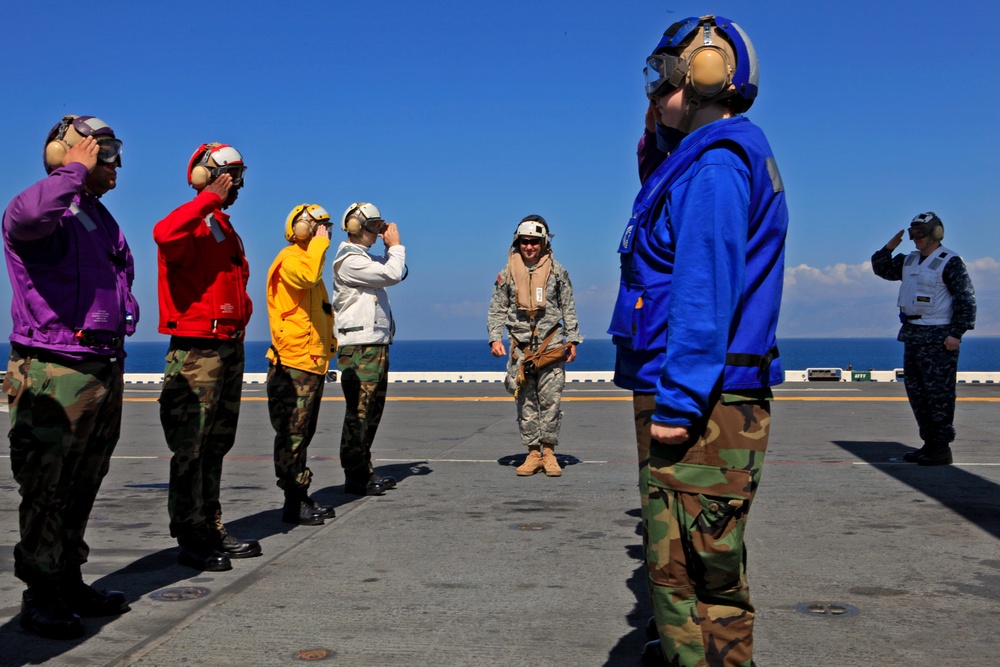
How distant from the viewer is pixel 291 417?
18.7ft

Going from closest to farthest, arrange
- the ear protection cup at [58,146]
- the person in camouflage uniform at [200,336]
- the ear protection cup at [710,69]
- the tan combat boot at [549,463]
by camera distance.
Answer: the ear protection cup at [710,69] < the ear protection cup at [58,146] < the person in camouflage uniform at [200,336] < the tan combat boot at [549,463]

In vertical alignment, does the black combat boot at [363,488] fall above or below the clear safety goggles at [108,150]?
below

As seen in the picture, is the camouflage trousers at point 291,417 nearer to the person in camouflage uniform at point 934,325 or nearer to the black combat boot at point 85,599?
the black combat boot at point 85,599

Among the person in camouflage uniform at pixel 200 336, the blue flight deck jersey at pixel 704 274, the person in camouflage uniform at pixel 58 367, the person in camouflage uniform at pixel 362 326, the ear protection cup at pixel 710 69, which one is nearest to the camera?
the blue flight deck jersey at pixel 704 274

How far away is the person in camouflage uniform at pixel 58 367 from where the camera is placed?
3.66 meters

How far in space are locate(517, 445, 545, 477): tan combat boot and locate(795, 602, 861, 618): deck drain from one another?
3828 mm

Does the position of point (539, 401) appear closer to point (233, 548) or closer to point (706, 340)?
point (233, 548)

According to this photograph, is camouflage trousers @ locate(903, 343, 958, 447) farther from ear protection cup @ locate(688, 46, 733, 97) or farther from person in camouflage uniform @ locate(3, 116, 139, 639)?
person in camouflage uniform @ locate(3, 116, 139, 639)

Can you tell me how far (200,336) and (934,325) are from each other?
20.7 feet

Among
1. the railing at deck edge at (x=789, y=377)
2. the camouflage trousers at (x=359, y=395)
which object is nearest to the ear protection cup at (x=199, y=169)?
the camouflage trousers at (x=359, y=395)

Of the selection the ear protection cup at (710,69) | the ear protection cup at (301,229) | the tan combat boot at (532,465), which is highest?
the ear protection cup at (710,69)

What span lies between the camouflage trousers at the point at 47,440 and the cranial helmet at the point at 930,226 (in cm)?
694

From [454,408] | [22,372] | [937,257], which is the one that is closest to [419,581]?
[22,372]

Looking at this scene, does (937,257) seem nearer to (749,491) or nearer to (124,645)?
(749,491)
